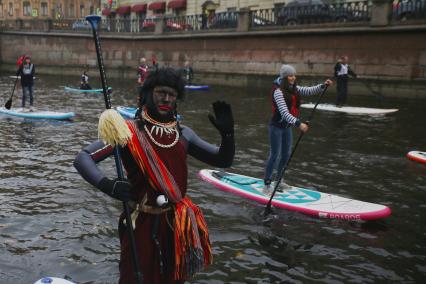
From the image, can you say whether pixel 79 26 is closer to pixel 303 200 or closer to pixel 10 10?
pixel 303 200

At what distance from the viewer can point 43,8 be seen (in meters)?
79.8

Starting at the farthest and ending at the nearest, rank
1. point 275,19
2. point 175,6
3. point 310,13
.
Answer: point 175,6
point 275,19
point 310,13

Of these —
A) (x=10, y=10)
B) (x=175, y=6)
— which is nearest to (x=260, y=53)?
(x=175, y=6)

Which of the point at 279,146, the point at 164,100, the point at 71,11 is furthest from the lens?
the point at 71,11

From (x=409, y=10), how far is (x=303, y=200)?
16467 millimetres

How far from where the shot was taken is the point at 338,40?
2339 cm

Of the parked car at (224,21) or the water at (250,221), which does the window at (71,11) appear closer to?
the parked car at (224,21)

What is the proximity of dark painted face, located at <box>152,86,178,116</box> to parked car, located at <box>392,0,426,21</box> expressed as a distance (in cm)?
1971

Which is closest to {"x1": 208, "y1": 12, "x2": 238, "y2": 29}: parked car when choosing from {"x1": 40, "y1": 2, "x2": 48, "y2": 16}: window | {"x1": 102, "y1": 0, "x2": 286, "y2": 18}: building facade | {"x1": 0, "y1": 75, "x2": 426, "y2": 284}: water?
{"x1": 102, "y1": 0, "x2": 286, "y2": 18}: building facade

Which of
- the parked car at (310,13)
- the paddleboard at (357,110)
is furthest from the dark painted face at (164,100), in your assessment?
the parked car at (310,13)

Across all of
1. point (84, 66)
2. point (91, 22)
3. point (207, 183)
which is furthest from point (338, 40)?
point (84, 66)

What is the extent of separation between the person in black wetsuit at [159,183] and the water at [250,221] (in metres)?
1.92

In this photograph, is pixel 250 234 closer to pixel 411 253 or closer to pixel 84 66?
pixel 411 253

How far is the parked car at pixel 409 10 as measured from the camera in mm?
20375
